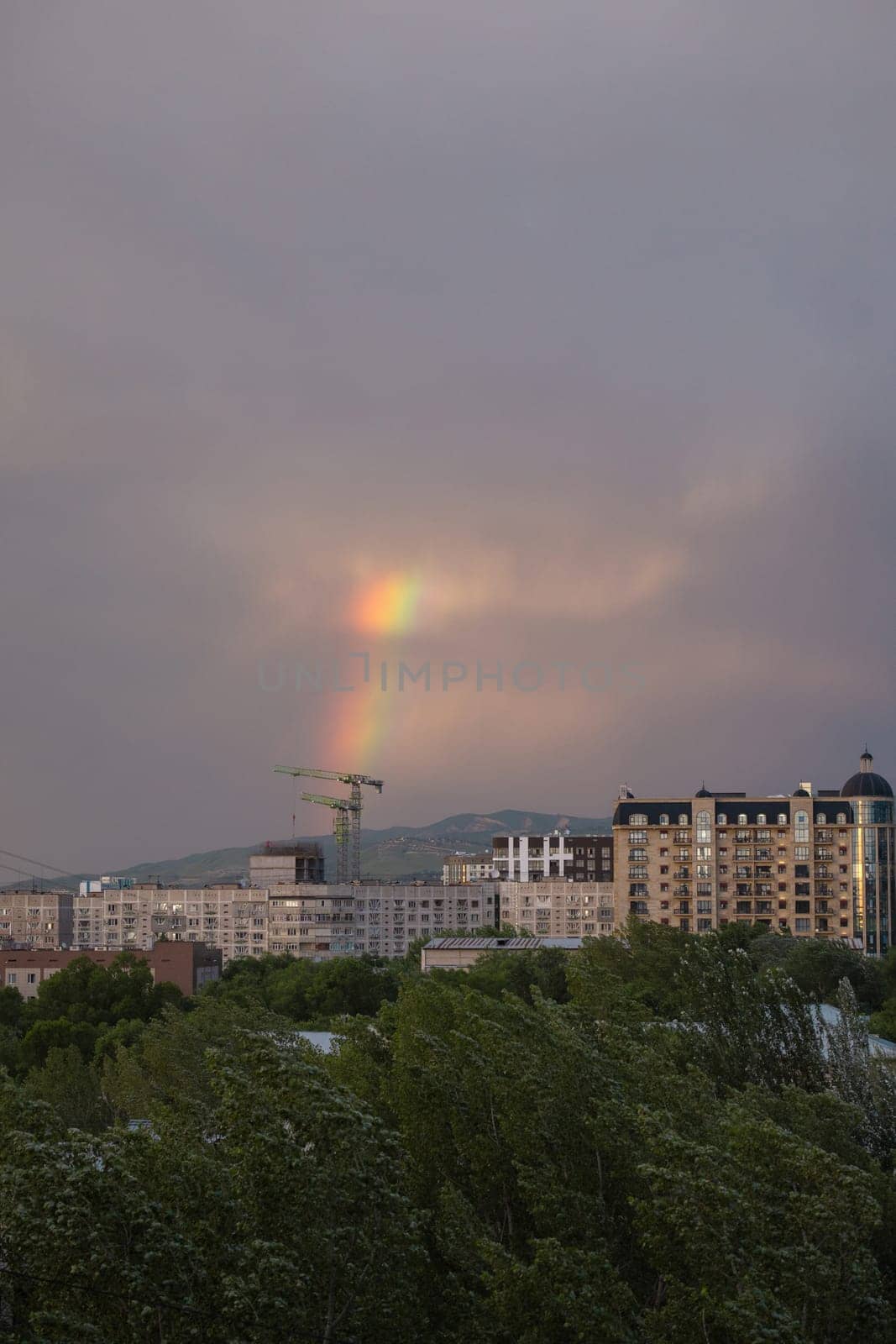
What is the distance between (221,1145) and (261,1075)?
275 centimetres

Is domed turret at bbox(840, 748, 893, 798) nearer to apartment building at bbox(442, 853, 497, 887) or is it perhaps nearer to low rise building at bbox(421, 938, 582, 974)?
low rise building at bbox(421, 938, 582, 974)

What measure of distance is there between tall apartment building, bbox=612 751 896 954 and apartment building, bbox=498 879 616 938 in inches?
1255

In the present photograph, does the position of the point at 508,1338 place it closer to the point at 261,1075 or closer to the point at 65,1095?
the point at 261,1075

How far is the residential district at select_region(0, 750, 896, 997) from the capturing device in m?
101

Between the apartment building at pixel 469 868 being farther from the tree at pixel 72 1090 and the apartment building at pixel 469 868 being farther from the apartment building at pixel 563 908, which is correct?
the tree at pixel 72 1090

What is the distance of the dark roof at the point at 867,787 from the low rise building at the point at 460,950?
39.6 meters

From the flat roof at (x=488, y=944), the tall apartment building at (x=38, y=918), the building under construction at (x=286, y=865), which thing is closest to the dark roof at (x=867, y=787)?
the flat roof at (x=488, y=944)

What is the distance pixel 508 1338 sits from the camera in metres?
16.1

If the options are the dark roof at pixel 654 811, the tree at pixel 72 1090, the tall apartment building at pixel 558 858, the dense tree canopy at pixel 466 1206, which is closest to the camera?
the dense tree canopy at pixel 466 1206

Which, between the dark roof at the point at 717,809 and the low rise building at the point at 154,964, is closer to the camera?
the low rise building at the point at 154,964

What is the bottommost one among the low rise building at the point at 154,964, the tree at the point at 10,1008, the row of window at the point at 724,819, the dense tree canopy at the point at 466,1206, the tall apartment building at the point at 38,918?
Result: the tall apartment building at the point at 38,918

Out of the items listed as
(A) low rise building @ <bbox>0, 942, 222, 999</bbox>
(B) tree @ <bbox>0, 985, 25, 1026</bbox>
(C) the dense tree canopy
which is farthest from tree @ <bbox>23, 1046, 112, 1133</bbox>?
(A) low rise building @ <bbox>0, 942, 222, 999</bbox>

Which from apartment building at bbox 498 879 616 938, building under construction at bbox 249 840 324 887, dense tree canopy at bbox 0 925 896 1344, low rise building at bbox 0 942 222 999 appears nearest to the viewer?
dense tree canopy at bbox 0 925 896 1344

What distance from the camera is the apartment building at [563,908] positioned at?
5371 inches
